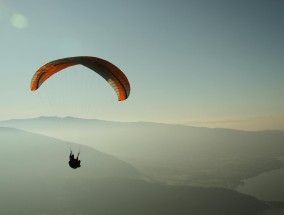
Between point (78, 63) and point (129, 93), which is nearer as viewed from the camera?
point (78, 63)

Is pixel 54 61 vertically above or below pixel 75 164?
above

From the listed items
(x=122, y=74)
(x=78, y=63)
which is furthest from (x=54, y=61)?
(x=122, y=74)

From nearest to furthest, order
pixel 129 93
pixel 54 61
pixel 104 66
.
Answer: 1. pixel 54 61
2. pixel 104 66
3. pixel 129 93

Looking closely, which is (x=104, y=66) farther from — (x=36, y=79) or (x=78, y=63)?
(x=36, y=79)

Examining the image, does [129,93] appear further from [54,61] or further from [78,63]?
[54,61]

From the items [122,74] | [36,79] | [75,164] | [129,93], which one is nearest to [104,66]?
[122,74]

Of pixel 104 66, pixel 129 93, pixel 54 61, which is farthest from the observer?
pixel 129 93
